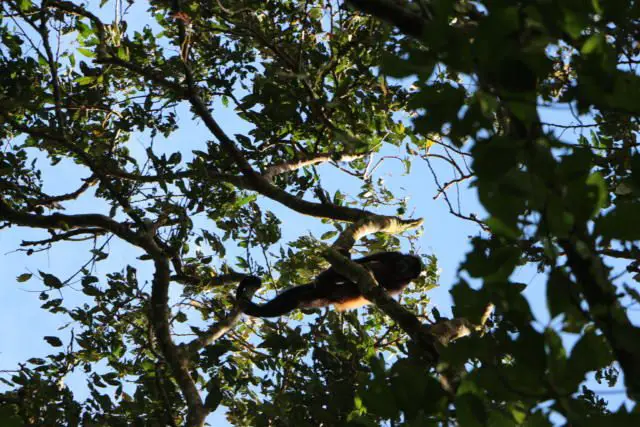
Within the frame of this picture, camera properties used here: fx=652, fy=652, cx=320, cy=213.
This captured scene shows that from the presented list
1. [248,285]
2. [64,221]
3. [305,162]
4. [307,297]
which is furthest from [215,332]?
[305,162]

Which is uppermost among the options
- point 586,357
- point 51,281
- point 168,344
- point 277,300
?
point 51,281

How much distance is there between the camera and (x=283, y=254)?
5207 millimetres

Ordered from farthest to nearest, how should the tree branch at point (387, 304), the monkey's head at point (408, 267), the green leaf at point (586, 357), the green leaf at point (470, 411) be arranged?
1. the monkey's head at point (408, 267)
2. the tree branch at point (387, 304)
3. the green leaf at point (470, 411)
4. the green leaf at point (586, 357)

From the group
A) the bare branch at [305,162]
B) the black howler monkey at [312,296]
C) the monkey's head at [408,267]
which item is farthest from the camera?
the monkey's head at [408,267]

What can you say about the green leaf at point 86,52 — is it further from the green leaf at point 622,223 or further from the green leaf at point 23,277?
the green leaf at point 622,223

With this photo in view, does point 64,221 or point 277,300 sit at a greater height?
point 64,221

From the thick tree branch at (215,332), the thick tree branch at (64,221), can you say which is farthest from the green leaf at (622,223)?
the thick tree branch at (64,221)

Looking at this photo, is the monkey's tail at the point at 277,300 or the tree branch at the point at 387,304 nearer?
the tree branch at the point at 387,304

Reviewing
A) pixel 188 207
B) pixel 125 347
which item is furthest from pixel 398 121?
pixel 125 347

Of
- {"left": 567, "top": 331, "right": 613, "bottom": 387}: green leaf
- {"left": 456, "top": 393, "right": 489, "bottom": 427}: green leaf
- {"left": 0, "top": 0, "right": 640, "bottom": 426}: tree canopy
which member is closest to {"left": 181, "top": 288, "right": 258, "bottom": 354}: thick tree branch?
{"left": 0, "top": 0, "right": 640, "bottom": 426}: tree canopy

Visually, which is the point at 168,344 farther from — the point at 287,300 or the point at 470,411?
the point at 470,411

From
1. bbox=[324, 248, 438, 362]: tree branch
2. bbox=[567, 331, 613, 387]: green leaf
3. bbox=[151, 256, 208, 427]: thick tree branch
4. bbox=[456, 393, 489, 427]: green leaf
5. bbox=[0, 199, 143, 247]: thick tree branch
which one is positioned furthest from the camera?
bbox=[0, 199, 143, 247]: thick tree branch

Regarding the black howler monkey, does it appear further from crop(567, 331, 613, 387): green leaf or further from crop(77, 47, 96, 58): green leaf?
crop(567, 331, 613, 387): green leaf

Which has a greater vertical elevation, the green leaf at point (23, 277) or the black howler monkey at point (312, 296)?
the green leaf at point (23, 277)
